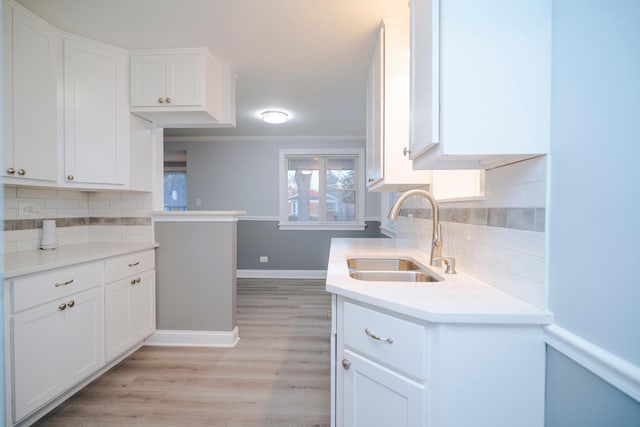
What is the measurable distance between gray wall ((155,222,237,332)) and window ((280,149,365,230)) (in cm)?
238

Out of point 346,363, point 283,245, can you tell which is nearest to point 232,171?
point 283,245

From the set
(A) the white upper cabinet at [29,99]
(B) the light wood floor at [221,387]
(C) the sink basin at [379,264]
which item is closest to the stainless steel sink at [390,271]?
(C) the sink basin at [379,264]

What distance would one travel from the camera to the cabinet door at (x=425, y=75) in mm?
952

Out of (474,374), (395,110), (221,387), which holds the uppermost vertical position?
(395,110)

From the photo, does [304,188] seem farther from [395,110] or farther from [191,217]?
[395,110]

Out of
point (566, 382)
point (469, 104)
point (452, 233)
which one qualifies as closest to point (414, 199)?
point (452, 233)

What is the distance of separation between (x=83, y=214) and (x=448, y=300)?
2.83m

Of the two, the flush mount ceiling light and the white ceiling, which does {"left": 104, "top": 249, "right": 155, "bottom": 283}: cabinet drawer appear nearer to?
the white ceiling

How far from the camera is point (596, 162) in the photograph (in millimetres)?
750

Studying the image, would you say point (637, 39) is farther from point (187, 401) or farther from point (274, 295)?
point (274, 295)

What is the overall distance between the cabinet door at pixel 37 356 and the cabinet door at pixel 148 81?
147cm

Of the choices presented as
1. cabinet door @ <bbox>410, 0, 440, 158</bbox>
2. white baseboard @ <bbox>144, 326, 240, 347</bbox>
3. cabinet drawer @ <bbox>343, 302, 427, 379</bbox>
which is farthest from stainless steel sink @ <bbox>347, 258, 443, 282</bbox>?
white baseboard @ <bbox>144, 326, 240, 347</bbox>

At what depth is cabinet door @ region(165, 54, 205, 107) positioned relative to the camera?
7.36ft

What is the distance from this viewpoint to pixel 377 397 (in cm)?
104
